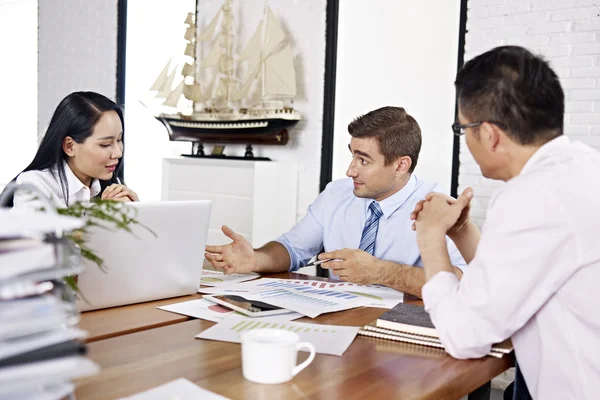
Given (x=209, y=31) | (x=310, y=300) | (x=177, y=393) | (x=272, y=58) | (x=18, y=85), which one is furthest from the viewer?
(x=18, y=85)

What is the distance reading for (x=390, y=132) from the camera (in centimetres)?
232

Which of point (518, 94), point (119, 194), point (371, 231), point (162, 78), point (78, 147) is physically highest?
point (162, 78)

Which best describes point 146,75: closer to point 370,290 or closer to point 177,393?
point 370,290

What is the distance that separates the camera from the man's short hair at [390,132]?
2.31 m

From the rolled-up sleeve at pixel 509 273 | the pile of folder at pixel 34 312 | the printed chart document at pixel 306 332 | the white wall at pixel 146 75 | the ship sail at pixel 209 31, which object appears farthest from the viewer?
the white wall at pixel 146 75

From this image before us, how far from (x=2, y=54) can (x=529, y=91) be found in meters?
6.80

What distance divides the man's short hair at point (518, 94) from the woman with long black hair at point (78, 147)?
1324 mm

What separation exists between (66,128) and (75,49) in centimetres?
403

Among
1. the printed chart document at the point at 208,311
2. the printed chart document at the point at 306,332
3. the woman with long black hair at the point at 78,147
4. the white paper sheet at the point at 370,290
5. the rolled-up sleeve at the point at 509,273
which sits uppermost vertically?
the woman with long black hair at the point at 78,147

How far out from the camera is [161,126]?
206 inches

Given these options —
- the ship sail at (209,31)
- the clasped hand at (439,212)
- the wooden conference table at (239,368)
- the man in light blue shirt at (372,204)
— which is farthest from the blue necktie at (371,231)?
the ship sail at (209,31)

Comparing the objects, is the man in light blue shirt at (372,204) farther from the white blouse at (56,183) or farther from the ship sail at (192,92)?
the ship sail at (192,92)

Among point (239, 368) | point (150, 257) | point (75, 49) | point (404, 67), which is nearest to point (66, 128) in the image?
point (150, 257)

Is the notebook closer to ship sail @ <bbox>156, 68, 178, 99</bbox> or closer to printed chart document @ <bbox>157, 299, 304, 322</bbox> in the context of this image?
printed chart document @ <bbox>157, 299, 304, 322</bbox>
